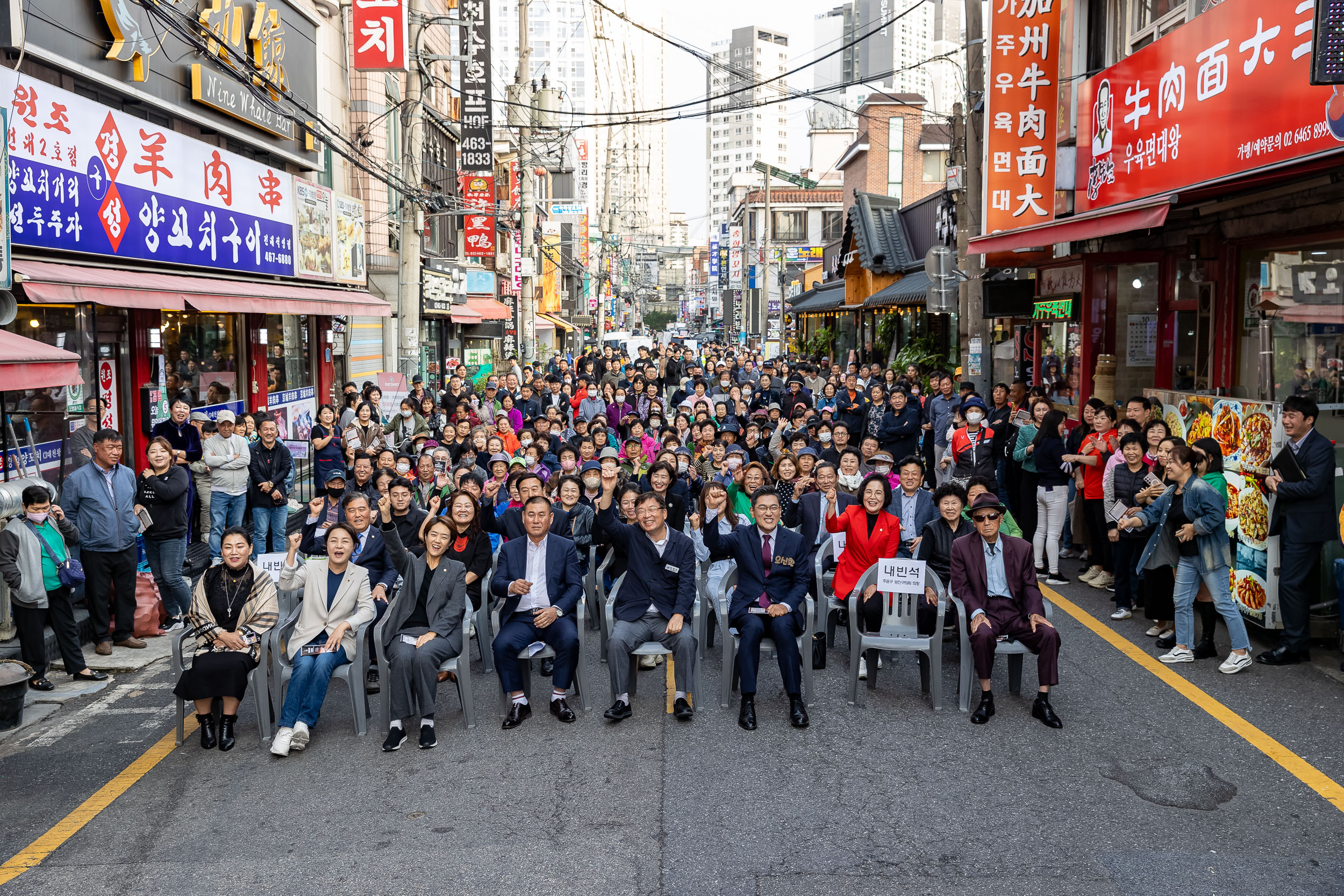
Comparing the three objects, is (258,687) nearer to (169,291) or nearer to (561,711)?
(561,711)

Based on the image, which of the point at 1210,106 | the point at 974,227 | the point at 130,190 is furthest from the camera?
the point at 974,227

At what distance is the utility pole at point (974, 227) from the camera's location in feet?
48.3

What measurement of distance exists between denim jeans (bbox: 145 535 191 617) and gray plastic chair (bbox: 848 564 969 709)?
579cm

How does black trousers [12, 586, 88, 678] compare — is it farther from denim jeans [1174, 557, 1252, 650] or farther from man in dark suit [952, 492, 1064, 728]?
denim jeans [1174, 557, 1252, 650]

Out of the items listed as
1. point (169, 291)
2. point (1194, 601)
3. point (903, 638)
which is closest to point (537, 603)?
point (903, 638)

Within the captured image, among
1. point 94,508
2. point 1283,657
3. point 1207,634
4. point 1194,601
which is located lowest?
point 1283,657

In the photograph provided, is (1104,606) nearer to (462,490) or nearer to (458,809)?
(462,490)

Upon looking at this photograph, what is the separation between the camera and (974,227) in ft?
49.1

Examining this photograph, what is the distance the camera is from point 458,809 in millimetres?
5672

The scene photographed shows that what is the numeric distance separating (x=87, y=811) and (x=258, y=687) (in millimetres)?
1239

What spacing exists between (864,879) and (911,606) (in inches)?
120

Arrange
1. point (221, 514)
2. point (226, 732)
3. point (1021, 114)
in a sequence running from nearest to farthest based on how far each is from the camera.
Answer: point (226, 732), point (221, 514), point (1021, 114)

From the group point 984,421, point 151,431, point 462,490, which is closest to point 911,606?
point 462,490

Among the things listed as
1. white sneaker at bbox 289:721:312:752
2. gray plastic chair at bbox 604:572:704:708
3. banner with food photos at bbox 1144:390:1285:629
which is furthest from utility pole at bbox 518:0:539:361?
white sneaker at bbox 289:721:312:752
